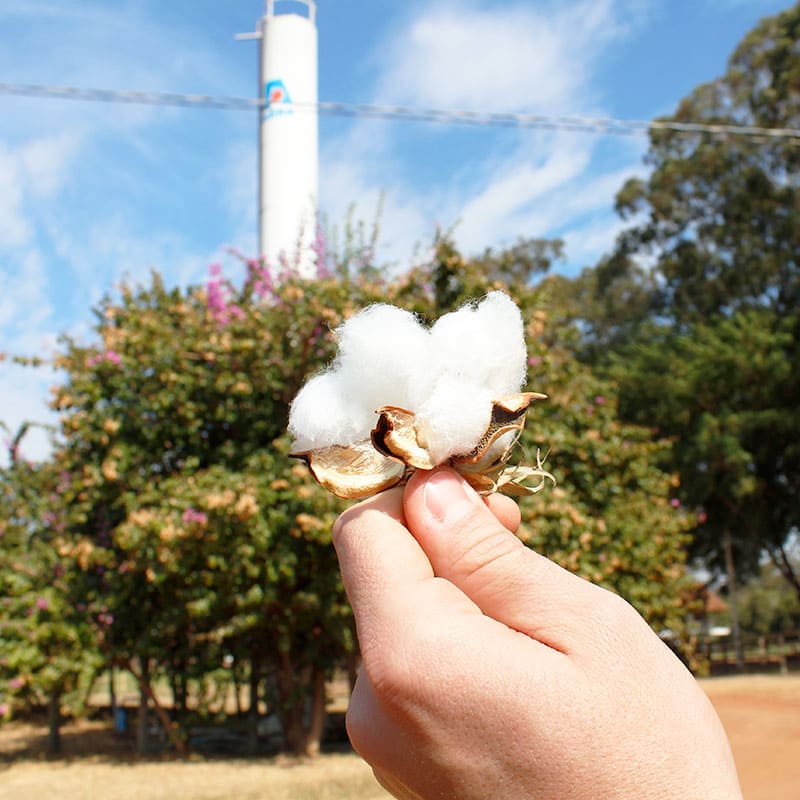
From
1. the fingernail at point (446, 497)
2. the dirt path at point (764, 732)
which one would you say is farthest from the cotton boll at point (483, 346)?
the dirt path at point (764, 732)

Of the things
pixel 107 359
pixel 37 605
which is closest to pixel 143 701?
pixel 37 605

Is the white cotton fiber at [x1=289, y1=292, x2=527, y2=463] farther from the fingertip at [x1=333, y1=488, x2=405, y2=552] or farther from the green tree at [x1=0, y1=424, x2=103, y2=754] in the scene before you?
the green tree at [x1=0, y1=424, x2=103, y2=754]

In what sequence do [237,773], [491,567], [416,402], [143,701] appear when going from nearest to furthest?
[491,567]
[416,402]
[237,773]
[143,701]

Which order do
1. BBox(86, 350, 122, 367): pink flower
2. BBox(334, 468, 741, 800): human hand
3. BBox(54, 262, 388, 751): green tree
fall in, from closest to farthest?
BBox(334, 468, 741, 800): human hand
BBox(54, 262, 388, 751): green tree
BBox(86, 350, 122, 367): pink flower

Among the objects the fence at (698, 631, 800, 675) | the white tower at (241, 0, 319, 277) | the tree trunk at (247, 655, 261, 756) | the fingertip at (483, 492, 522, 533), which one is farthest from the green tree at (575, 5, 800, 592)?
the fingertip at (483, 492, 522, 533)

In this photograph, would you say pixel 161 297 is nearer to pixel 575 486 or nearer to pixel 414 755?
pixel 575 486

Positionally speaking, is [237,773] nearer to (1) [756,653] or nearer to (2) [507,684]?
(2) [507,684]

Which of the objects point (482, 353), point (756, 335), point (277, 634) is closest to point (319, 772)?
point (277, 634)
